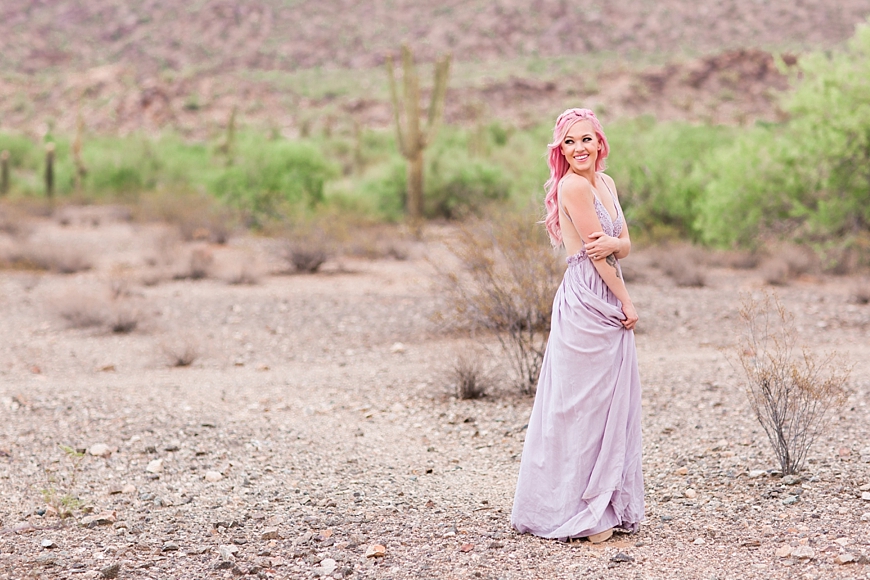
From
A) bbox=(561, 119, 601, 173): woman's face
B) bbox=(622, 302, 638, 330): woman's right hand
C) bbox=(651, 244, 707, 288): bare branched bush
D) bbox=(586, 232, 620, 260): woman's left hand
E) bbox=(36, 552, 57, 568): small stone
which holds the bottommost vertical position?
bbox=(36, 552, 57, 568): small stone

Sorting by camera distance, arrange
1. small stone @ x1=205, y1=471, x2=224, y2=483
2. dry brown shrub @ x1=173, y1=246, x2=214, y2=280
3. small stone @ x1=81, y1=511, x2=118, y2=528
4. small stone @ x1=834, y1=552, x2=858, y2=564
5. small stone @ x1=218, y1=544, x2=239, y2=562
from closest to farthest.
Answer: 1. small stone @ x1=834, y1=552, x2=858, y2=564
2. small stone @ x1=218, y1=544, x2=239, y2=562
3. small stone @ x1=81, y1=511, x2=118, y2=528
4. small stone @ x1=205, y1=471, x2=224, y2=483
5. dry brown shrub @ x1=173, y1=246, x2=214, y2=280

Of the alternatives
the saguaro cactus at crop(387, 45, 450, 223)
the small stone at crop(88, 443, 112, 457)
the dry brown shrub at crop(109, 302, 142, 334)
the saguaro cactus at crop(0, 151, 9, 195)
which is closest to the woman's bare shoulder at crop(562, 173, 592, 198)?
the small stone at crop(88, 443, 112, 457)

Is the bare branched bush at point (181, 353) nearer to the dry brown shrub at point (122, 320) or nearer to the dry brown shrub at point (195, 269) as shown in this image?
the dry brown shrub at point (122, 320)

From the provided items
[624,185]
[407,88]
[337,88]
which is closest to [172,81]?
[337,88]

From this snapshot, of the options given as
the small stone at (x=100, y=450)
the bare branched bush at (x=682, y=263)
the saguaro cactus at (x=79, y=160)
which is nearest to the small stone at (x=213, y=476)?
the small stone at (x=100, y=450)

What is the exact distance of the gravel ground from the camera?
4.00 meters

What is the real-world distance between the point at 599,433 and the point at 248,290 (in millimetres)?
9204

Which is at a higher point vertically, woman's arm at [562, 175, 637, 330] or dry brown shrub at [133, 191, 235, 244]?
woman's arm at [562, 175, 637, 330]

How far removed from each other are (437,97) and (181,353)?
11.2 metres

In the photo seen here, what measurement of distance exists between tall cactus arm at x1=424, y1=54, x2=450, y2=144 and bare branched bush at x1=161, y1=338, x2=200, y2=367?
10.3 meters

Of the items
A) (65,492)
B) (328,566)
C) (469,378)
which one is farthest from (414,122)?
(328,566)

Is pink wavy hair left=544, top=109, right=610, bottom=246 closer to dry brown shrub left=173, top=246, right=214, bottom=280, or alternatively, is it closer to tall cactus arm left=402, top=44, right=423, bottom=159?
dry brown shrub left=173, top=246, right=214, bottom=280

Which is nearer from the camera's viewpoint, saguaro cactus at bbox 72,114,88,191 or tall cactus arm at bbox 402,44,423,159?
tall cactus arm at bbox 402,44,423,159

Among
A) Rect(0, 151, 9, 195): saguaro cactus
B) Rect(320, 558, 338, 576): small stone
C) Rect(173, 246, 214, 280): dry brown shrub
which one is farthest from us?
Rect(0, 151, 9, 195): saguaro cactus
